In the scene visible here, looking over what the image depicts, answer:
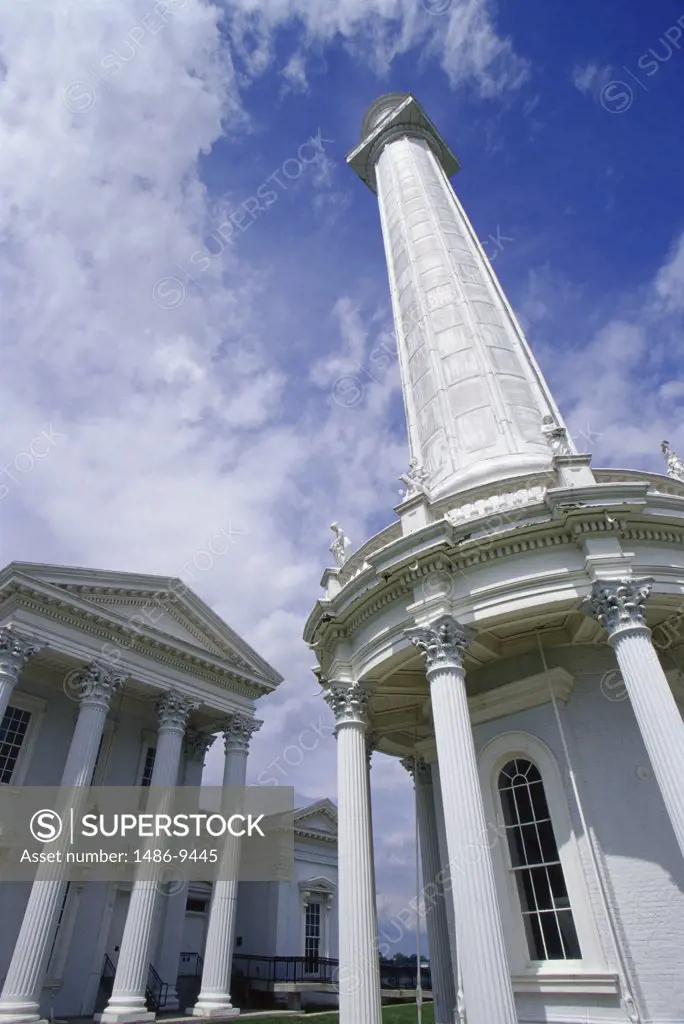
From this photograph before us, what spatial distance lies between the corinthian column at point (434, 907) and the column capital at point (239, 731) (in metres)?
12.7

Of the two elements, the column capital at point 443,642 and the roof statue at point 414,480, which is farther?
the roof statue at point 414,480

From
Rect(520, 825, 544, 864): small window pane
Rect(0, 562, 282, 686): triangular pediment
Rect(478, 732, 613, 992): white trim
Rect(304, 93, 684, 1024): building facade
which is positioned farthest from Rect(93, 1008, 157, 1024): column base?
Rect(520, 825, 544, 864): small window pane

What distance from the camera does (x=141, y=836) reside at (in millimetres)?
23328

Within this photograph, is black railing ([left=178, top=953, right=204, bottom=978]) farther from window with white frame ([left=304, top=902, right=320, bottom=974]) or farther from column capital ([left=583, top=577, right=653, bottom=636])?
column capital ([left=583, top=577, right=653, bottom=636])

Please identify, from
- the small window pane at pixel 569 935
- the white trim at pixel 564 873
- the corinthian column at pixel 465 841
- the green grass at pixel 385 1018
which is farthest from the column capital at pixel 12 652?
the small window pane at pixel 569 935

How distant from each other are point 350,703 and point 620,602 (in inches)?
247

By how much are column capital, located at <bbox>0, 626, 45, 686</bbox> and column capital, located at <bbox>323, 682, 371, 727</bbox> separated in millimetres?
13034

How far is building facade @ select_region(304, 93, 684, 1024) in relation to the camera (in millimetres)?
10047

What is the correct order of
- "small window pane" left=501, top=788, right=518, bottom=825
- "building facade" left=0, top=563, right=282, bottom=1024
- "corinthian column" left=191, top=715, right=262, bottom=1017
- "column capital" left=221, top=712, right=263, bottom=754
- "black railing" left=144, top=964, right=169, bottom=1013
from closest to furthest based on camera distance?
"small window pane" left=501, top=788, right=518, bottom=825 → "building facade" left=0, top=563, right=282, bottom=1024 → "corinthian column" left=191, top=715, right=262, bottom=1017 → "black railing" left=144, top=964, right=169, bottom=1013 → "column capital" left=221, top=712, right=263, bottom=754

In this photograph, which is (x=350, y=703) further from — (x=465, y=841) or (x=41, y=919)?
(x=41, y=919)

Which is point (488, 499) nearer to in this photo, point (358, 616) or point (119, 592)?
point (358, 616)

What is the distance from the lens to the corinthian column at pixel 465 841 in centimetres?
891

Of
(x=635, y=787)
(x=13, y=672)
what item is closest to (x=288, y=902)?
(x=13, y=672)

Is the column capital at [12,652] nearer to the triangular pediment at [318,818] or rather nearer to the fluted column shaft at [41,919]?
the fluted column shaft at [41,919]
